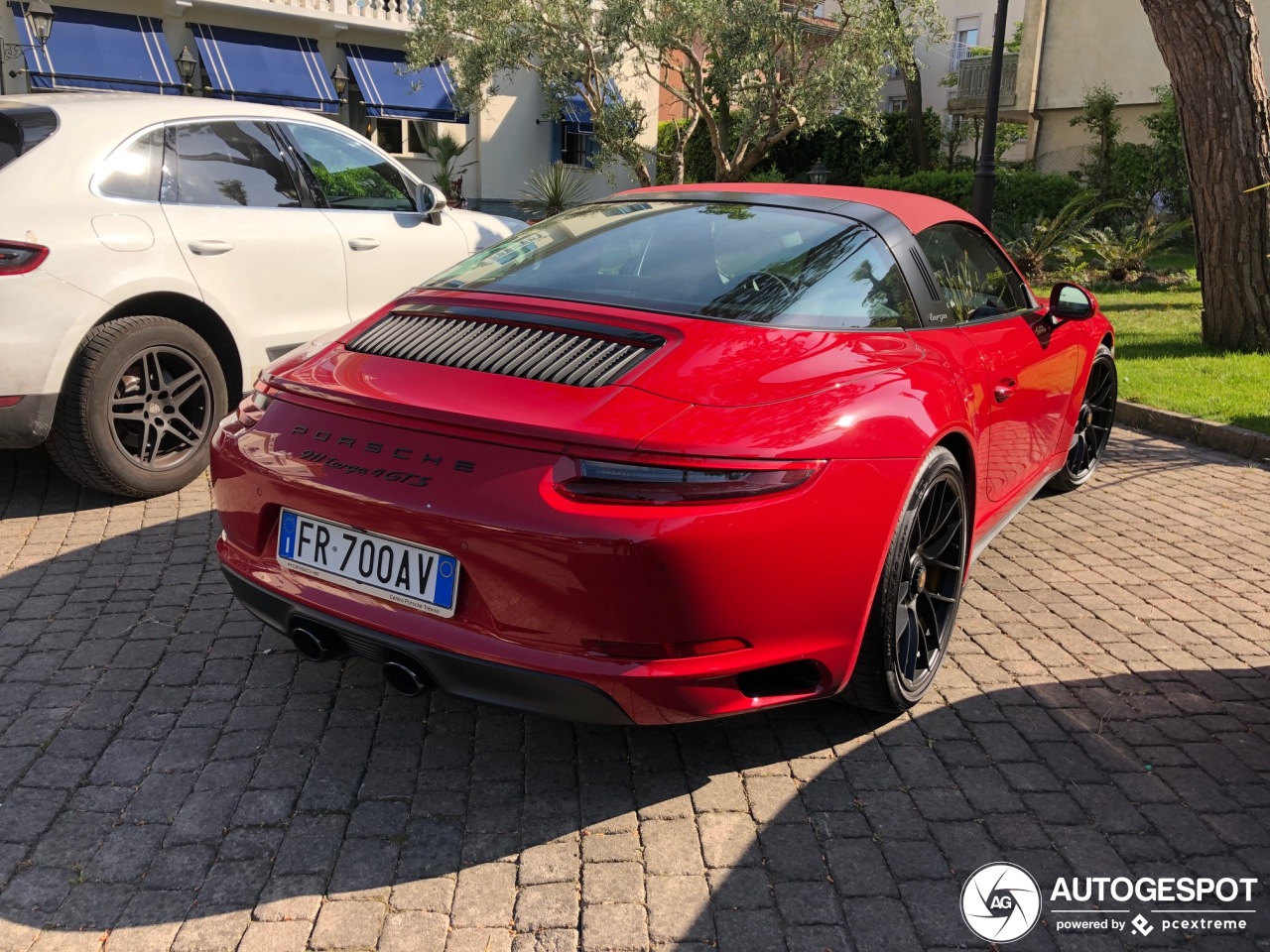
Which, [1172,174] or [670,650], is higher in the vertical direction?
[1172,174]

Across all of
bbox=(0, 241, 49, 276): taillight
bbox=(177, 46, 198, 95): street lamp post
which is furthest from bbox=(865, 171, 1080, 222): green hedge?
bbox=(0, 241, 49, 276): taillight

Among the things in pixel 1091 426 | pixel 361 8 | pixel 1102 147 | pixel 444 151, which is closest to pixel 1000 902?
pixel 1091 426

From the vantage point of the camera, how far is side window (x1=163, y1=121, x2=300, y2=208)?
493 cm

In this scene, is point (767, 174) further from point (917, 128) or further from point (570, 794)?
point (570, 794)

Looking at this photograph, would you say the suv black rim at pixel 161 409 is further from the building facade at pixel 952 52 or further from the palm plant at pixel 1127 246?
the building facade at pixel 952 52

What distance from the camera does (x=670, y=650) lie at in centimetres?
232

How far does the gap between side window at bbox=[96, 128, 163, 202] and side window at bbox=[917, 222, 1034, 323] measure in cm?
347

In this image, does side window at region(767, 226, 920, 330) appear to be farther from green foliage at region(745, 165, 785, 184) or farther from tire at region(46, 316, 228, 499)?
green foliage at region(745, 165, 785, 184)

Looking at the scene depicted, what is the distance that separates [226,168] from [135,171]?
53 centimetres

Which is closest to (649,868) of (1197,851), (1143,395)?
(1197,851)

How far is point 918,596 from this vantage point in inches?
121

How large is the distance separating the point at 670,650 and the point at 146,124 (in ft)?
13.2

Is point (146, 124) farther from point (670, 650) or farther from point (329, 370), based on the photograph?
point (670, 650)

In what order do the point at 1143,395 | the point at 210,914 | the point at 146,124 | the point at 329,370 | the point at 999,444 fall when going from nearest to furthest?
1. the point at 210,914
2. the point at 329,370
3. the point at 999,444
4. the point at 146,124
5. the point at 1143,395
